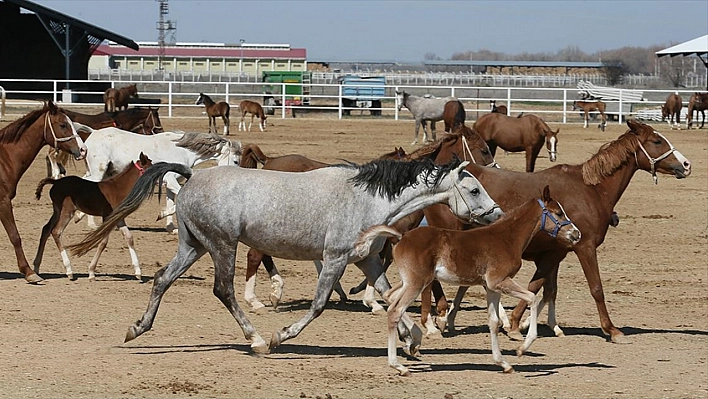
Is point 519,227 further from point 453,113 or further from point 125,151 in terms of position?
point 453,113

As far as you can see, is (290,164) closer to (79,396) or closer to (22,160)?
(22,160)

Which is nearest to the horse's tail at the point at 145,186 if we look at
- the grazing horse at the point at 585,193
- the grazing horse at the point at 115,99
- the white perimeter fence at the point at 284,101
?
the grazing horse at the point at 585,193

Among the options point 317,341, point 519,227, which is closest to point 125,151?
point 317,341

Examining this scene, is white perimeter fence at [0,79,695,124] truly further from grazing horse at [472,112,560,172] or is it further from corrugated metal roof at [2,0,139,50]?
grazing horse at [472,112,560,172]

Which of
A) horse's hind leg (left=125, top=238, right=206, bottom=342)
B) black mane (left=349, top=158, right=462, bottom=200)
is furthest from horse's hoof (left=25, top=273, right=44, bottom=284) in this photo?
black mane (left=349, top=158, right=462, bottom=200)

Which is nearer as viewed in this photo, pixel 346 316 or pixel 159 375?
pixel 159 375

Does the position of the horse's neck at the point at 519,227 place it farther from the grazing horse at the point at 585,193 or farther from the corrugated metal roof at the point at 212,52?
the corrugated metal roof at the point at 212,52

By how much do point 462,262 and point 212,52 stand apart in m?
104

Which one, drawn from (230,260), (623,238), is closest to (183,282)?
(230,260)

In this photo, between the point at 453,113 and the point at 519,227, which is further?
the point at 453,113

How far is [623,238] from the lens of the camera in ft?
51.9

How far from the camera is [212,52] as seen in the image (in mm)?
109375

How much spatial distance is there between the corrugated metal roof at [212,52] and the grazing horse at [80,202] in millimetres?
91752

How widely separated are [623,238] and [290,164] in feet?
21.7
